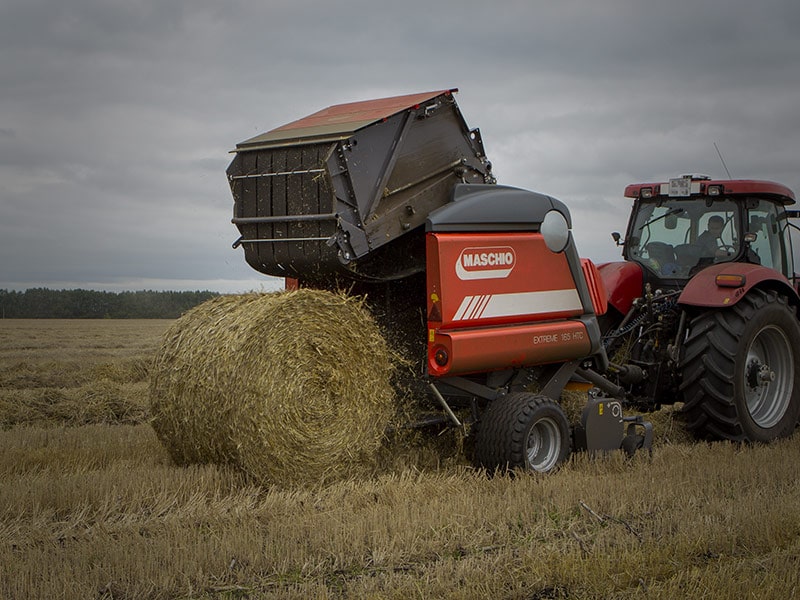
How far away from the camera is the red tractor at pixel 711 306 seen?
23.1 ft

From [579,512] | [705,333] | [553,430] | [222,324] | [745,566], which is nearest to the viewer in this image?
[745,566]

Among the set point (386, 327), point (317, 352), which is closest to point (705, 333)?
point (386, 327)

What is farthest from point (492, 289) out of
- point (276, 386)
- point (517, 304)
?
point (276, 386)

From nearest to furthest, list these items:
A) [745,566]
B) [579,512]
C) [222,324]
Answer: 1. [745,566]
2. [579,512]
3. [222,324]

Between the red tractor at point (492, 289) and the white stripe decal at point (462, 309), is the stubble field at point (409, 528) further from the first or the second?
the white stripe decal at point (462, 309)

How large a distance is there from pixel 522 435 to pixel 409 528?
1.54 m

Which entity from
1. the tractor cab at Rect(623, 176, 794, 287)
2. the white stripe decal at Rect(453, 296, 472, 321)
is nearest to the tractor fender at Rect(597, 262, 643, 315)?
the tractor cab at Rect(623, 176, 794, 287)

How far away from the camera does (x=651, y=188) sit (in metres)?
8.23

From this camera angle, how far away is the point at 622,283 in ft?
26.0

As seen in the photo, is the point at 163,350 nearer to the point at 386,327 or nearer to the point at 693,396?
the point at 386,327

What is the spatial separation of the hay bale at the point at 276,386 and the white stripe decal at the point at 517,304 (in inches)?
23.3

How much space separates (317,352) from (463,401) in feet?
4.20

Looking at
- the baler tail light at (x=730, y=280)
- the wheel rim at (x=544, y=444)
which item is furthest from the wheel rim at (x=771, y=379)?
the wheel rim at (x=544, y=444)

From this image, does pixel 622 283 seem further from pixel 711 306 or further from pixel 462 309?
pixel 462 309
